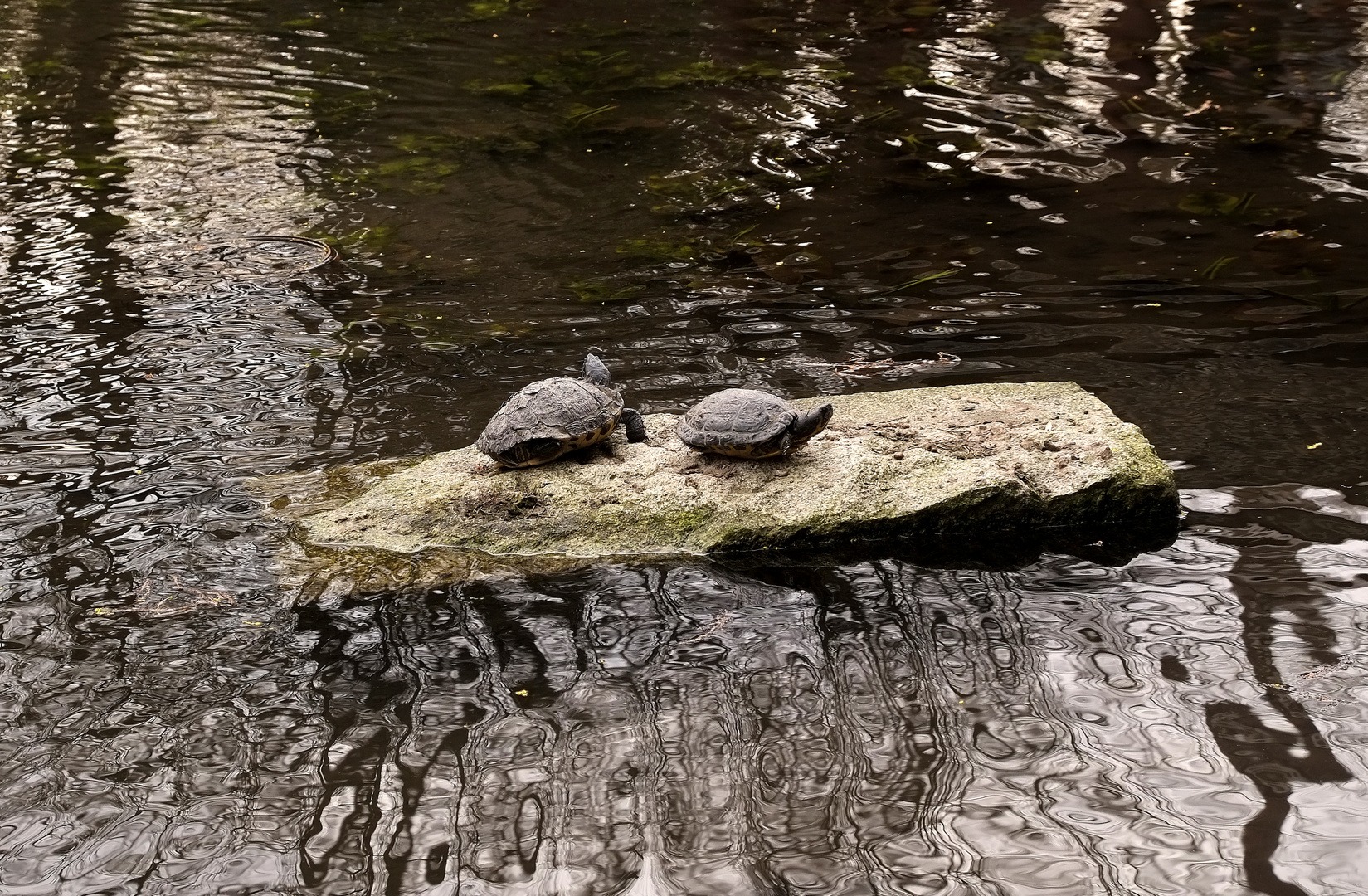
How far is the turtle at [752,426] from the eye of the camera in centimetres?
546

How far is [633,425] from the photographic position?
236 inches

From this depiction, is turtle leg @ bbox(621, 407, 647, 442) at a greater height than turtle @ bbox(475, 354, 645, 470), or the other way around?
turtle @ bbox(475, 354, 645, 470)

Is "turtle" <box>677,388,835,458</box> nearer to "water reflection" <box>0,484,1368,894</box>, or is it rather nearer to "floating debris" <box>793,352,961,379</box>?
"water reflection" <box>0,484,1368,894</box>

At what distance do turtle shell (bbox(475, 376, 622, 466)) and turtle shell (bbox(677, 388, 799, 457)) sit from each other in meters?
0.48

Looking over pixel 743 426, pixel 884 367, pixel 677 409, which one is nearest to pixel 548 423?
pixel 743 426

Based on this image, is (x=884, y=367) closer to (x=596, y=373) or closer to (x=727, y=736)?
(x=596, y=373)

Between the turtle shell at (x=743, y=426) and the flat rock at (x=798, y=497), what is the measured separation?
20 centimetres

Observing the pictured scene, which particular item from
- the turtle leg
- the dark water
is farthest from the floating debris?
the turtle leg

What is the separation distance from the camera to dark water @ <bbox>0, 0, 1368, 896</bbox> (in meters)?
4.02

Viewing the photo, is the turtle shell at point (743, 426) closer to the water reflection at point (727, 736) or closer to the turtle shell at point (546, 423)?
the turtle shell at point (546, 423)

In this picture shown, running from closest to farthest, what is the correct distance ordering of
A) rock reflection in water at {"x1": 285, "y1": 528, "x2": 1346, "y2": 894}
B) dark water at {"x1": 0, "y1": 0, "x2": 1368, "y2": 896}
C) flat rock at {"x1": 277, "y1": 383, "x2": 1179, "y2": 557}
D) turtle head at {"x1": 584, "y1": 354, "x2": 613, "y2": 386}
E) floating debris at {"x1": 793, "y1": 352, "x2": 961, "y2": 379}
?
rock reflection in water at {"x1": 285, "y1": 528, "x2": 1346, "y2": 894} → dark water at {"x1": 0, "y1": 0, "x2": 1368, "y2": 896} → flat rock at {"x1": 277, "y1": 383, "x2": 1179, "y2": 557} → turtle head at {"x1": 584, "y1": 354, "x2": 613, "y2": 386} → floating debris at {"x1": 793, "y1": 352, "x2": 961, "y2": 379}

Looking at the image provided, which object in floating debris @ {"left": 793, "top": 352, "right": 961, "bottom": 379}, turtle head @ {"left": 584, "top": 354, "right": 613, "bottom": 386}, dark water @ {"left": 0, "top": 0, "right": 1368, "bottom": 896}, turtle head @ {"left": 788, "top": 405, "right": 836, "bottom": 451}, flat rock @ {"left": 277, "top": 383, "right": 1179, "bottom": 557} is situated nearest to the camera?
dark water @ {"left": 0, "top": 0, "right": 1368, "bottom": 896}

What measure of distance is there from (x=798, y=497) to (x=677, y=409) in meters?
1.57

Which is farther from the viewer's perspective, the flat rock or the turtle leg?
the turtle leg
